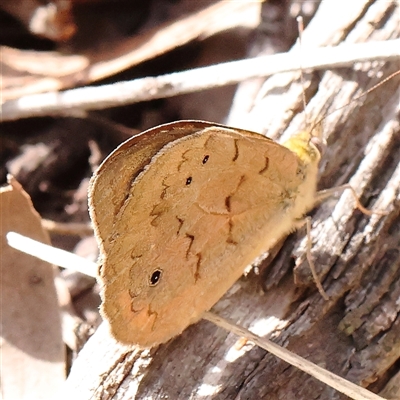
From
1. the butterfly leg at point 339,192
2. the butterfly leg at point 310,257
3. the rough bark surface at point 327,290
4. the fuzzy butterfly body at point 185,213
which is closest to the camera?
the fuzzy butterfly body at point 185,213

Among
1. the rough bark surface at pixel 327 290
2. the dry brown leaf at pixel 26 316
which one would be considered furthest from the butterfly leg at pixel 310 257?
the dry brown leaf at pixel 26 316

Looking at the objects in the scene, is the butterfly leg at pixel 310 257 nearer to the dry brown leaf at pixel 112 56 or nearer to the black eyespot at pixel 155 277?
the black eyespot at pixel 155 277

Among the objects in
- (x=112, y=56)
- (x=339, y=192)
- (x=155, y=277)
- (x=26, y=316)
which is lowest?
(x=26, y=316)

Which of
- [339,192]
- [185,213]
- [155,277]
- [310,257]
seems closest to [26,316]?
[155,277]

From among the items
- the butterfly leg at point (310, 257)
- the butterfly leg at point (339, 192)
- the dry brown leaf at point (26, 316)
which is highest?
the butterfly leg at point (339, 192)

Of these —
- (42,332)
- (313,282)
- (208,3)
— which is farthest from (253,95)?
(42,332)

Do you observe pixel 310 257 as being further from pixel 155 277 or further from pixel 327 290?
pixel 155 277
